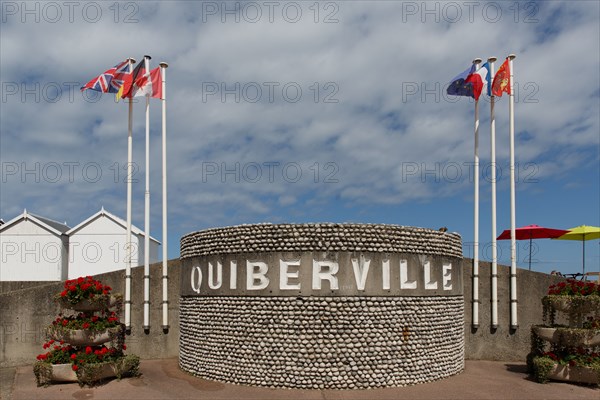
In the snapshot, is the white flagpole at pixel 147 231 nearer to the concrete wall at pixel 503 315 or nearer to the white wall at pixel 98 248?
the concrete wall at pixel 503 315

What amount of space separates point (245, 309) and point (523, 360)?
36.6 ft

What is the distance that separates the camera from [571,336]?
15000mm

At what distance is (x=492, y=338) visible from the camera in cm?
1903

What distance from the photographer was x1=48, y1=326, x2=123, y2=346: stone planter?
14.6 m

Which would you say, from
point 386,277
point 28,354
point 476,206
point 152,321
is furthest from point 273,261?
point 28,354

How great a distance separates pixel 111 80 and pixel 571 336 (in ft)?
55.9

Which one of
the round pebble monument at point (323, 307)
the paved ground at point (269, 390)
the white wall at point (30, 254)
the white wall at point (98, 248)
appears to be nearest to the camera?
the paved ground at point (269, 390)

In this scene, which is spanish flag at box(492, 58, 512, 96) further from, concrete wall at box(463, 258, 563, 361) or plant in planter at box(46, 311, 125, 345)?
plant in planter at box(46, 311, 125, 345)

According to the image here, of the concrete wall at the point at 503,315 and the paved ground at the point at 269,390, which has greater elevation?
the concrete wall at the point at 503,315

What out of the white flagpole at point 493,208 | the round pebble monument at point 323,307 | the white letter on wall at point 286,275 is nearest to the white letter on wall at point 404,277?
the round pebble monument at point 323,307

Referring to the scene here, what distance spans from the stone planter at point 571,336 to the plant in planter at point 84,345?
12.2 meters

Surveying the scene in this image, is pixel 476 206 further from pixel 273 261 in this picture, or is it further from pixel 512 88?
pixel 273 261

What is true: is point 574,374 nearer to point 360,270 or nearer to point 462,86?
point 360,270

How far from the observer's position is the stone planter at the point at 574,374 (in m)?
14.7
